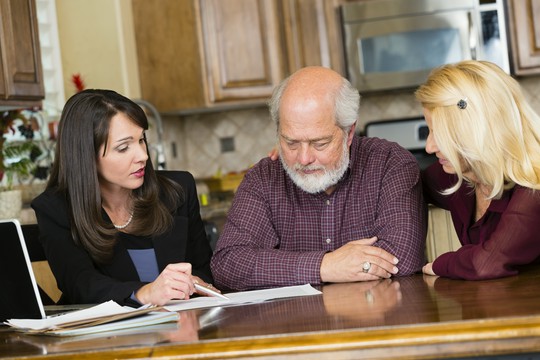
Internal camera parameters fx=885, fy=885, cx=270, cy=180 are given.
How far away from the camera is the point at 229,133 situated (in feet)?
18.3

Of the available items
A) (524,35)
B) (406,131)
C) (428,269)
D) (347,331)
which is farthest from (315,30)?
(347,331)

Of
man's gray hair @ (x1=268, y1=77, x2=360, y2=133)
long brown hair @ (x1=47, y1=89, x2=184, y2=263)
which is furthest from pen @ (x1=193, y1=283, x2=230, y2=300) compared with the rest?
man's gray hair @ (x1=268, y1=77, x2=360, y2=133)

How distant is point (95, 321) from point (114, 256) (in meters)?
0.69

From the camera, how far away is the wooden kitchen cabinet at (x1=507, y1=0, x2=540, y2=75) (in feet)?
15.7

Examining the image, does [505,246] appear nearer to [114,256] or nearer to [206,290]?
[206,290]

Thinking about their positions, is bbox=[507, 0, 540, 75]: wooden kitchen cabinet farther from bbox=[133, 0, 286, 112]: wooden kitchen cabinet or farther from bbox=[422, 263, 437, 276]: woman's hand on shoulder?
bbox=[422, 263, 437, 276]: woman's hand on shoulder

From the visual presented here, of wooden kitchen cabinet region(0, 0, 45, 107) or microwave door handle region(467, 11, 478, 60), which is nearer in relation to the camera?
wooden kitchen cabinet region(0, 0, 45, 107)

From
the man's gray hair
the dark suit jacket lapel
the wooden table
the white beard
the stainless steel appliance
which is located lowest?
the wooden table

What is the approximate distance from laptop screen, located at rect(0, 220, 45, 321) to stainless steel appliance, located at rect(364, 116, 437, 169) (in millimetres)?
3370

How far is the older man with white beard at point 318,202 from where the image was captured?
224 centimetres

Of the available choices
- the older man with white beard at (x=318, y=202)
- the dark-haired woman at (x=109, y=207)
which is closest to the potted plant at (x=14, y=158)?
the dark-haired woman at (x=109, y=207)

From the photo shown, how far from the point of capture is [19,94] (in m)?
3.40

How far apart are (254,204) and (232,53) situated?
273 cm

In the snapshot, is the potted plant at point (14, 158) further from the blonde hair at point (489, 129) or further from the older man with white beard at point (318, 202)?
the blonde hair at point (489, 129)
